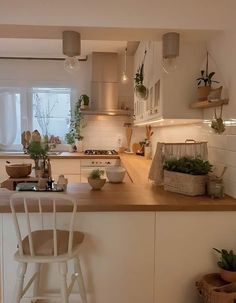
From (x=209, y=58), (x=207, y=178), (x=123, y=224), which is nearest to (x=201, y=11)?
(x=209, y=58)

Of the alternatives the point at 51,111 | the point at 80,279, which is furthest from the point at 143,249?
the point at 51,111

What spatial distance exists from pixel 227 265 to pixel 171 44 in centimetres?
144

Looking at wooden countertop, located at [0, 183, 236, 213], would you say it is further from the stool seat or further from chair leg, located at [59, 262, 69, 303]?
chair leg, located at [59, 262, 69, 303]

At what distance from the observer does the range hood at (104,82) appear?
4.63 meters

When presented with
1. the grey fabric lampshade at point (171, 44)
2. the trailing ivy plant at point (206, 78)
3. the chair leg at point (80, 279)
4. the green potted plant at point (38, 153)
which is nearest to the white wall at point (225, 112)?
the trailing ivy plant at point (206, 78)

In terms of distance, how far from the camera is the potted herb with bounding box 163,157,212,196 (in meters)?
1.98

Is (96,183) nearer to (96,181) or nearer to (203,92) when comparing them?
(96,181)

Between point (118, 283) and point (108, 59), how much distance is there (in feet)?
11.8

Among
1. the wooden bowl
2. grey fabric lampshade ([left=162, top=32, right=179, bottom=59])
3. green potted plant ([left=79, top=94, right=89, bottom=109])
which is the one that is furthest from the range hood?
grey fabric lampshade ([left=162, top=32, right=179, bottom=59])

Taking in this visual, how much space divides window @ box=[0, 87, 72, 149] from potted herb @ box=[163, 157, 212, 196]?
3159 millimetres

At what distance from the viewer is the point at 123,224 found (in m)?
1.83

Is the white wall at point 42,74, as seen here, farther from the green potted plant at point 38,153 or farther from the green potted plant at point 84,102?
the green potted plant at point 38,153

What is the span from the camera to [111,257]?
1.85 meters

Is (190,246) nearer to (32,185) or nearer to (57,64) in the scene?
(32,185)
